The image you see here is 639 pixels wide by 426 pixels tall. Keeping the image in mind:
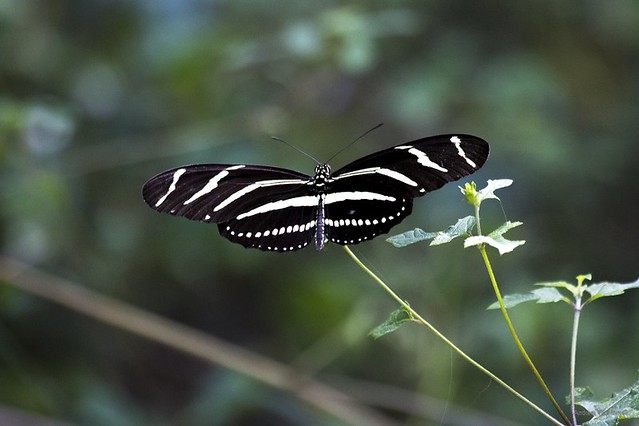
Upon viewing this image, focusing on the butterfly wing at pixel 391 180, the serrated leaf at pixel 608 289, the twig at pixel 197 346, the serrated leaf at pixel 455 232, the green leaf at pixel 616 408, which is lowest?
the green leaf at pixel 616 408

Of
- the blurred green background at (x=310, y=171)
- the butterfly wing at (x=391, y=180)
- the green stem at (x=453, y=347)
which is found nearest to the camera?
the green stem at (x=453, y=347)

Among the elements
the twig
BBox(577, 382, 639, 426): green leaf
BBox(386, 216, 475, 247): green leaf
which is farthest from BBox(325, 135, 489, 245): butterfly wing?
the twig

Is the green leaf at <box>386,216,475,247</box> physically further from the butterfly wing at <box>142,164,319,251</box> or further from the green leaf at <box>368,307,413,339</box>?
the butterfly wing at <box>142,164,319,251</box>

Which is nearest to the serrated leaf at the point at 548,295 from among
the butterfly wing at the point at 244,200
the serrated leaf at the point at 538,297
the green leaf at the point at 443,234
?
the serrated leaf at the point at 538,297

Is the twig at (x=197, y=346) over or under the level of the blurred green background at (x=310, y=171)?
under

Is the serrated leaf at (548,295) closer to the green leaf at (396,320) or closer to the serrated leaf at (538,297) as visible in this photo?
the serrated leaf at (538,297)

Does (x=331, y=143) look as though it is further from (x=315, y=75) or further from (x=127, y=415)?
(x=127, y=415)

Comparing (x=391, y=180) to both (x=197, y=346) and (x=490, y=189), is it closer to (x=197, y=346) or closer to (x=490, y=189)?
(x=490, y=189)
